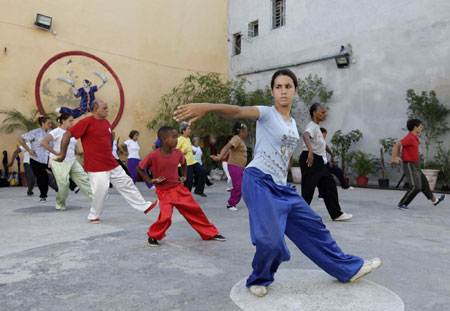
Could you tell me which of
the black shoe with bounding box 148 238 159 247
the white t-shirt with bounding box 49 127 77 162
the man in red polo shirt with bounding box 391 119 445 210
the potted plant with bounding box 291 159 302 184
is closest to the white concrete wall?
the potted plant with bounding box 291 159 302 184

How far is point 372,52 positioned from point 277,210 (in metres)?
11.6

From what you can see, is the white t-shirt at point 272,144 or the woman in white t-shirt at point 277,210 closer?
the woman in white t-shirt at point 277,210

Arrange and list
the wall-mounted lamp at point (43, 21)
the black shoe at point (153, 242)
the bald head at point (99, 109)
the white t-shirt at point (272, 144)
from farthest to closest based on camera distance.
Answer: the wall-mounted lamp at point (43, 21) < the bald head at point (99, 109) < the black shoe at point (153, 242) < the white t-shirt at point (272, 144)

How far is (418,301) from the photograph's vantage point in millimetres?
2594

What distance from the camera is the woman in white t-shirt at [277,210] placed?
2.64m

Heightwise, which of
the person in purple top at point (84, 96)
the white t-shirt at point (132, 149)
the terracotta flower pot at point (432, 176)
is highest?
the person in purple top at point (84, 96)

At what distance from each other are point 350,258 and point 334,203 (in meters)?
2.95

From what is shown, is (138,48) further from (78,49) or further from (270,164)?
(270,164)

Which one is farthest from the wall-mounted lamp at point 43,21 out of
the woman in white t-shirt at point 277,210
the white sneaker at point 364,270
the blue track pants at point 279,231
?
the white sneaker at point 364,270

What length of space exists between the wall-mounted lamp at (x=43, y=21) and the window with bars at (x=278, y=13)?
8633mm

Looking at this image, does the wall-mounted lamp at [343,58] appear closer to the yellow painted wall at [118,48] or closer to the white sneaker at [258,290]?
the yellow painted wall at [118,48]

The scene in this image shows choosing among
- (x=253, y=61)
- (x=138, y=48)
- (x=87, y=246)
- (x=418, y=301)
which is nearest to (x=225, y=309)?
(x=418, y=301)

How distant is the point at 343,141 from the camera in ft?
42.2

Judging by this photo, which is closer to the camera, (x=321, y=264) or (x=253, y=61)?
(x=321, y=264)
